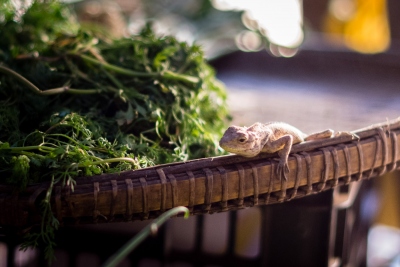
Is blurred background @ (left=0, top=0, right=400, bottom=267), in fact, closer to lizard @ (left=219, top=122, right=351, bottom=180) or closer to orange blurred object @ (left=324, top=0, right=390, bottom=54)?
lizard @ (left=219, top=122, right=351, bottom=180)

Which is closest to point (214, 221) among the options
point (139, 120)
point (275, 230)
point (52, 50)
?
point (275, 230)

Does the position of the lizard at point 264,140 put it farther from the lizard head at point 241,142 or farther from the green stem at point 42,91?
the green stem at point 42,91

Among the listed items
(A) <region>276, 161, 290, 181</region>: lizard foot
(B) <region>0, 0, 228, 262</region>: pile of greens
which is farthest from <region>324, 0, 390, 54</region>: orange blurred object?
(A) <region>276, 161, 290, 181</region>: lizard foot

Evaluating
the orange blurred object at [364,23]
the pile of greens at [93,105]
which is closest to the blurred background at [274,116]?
the pile of greens at [93,105]

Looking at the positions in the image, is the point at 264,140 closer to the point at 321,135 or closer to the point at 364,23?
the point at 321,135

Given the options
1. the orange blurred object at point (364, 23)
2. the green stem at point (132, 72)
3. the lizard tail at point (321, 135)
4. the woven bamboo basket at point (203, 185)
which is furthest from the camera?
the orange blurred object at point (364, 23)

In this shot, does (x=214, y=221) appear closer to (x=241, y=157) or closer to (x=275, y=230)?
(x=275, y=230)

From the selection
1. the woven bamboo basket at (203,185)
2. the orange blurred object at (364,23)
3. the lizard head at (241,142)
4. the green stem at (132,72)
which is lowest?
the woven bamboo basket at (203,185)
